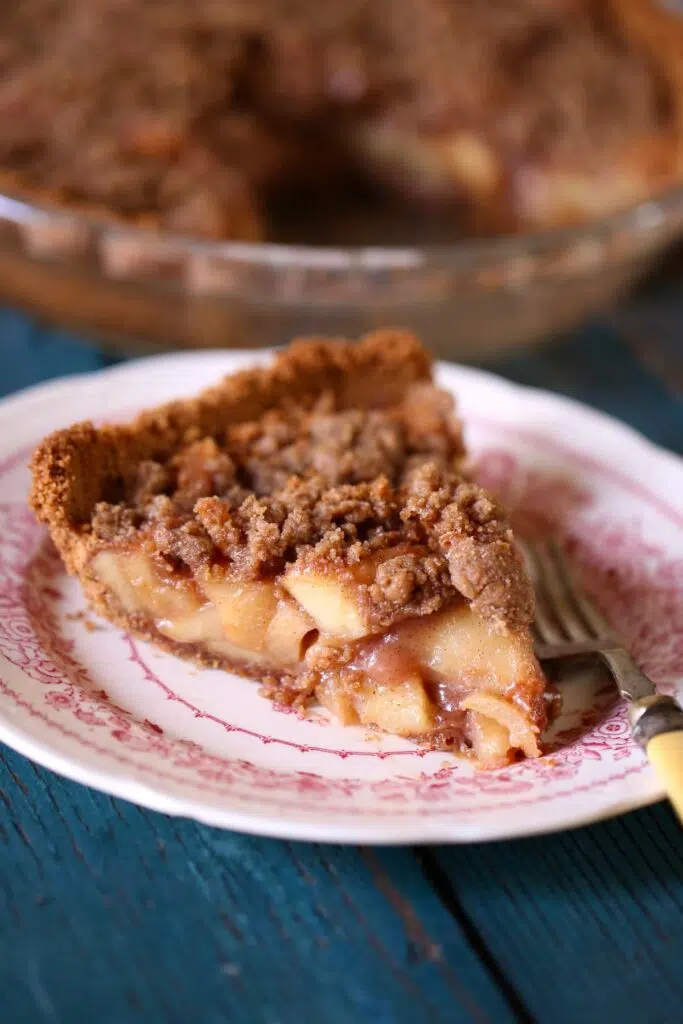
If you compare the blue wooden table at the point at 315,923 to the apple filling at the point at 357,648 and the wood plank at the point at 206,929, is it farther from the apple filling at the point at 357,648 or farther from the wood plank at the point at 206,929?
the apple filling at the point at 357,648

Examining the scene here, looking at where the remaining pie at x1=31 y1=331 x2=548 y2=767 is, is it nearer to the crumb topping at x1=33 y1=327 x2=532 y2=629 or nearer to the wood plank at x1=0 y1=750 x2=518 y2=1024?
the crumb topping at x1=33 y1=327 x2=532 y2=629

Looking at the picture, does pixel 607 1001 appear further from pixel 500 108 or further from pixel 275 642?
pixel 500 108

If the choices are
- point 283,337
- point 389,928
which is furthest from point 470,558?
point 283,337

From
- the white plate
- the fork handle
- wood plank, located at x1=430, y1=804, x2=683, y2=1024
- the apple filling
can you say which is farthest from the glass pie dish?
wood plank, located at x1=430, y1=804, x2=683, y2=1024

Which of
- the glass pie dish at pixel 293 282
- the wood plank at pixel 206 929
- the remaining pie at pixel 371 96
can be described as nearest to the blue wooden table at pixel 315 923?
the wood plank at pixel 206 929

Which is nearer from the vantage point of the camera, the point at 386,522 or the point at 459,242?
the point at 386,522

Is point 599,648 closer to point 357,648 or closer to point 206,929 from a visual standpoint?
point 357,648
